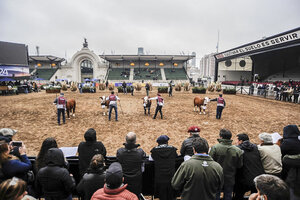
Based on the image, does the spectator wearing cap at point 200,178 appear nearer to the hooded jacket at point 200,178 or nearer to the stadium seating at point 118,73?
the hooded jacket at point 200,178

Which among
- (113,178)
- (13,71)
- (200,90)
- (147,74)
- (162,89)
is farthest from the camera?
(147,74)

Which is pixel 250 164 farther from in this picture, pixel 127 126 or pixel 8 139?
pixel 127 126

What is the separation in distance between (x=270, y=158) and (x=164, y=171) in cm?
210

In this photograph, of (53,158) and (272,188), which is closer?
(272,188)

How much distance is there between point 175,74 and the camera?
4969 centimetres

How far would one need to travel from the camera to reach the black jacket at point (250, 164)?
10.2 feet

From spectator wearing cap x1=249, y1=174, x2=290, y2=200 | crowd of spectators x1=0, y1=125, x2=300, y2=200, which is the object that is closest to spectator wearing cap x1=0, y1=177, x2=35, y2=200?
crowd of spectators x1=0, y1=125, x2=300, y2=200

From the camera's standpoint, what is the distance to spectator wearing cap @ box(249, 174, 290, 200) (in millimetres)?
1627

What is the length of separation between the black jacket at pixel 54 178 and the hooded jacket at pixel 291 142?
396 centimetres

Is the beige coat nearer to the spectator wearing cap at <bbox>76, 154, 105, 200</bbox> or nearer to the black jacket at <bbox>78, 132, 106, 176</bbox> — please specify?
the spectator wearing cap at <bbox>76, 154, 105, 200</bbox>

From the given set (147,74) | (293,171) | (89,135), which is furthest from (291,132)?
(147,74)

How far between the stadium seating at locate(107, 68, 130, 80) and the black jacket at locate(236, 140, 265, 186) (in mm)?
45102

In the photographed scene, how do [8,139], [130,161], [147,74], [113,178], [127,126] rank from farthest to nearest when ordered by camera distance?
[147,74], [127,126], [8,139], [130,161], [113,178]

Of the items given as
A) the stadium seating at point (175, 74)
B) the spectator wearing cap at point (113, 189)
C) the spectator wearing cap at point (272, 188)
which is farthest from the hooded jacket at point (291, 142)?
the stadium seating at point (175, 74)
